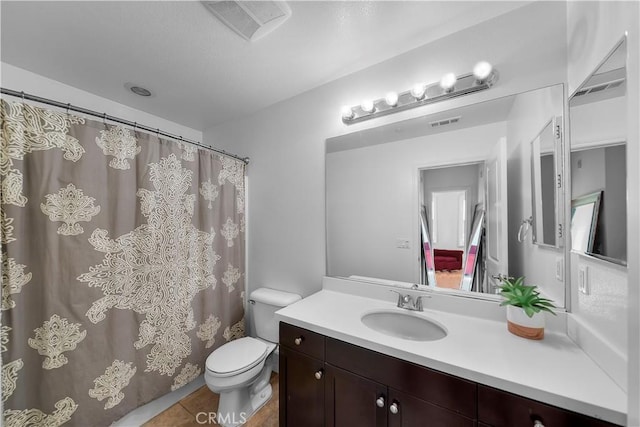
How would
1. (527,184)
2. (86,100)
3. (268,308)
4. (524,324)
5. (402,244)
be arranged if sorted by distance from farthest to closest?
(268,308) < (86,100) < (402,244) < (527,184) < (524,324)

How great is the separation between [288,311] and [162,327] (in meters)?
0.95

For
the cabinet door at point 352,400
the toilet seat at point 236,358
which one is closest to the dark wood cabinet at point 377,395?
the cabinet door at point 352,400

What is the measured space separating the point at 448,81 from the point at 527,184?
25.6 inches

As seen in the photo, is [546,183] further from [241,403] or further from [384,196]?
[241,403]

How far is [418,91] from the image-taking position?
1277 mm

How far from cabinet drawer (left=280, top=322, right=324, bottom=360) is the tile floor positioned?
0.73m

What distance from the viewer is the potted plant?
94 centimetres

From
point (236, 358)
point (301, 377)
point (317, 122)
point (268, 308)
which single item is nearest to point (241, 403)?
point (236, 358)

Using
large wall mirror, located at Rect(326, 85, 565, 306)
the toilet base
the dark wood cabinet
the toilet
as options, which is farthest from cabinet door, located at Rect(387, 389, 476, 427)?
the toilet base

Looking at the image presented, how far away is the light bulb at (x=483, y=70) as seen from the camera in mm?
1116

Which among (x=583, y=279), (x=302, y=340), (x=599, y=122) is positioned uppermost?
(x=599, y=122)

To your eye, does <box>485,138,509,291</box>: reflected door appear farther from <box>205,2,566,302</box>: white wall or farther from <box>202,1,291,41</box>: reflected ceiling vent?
<box>202,1,291,41</box>: reflected ceiling vent

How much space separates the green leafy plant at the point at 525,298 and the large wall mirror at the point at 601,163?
0.76ft

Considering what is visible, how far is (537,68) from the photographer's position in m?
1.07
